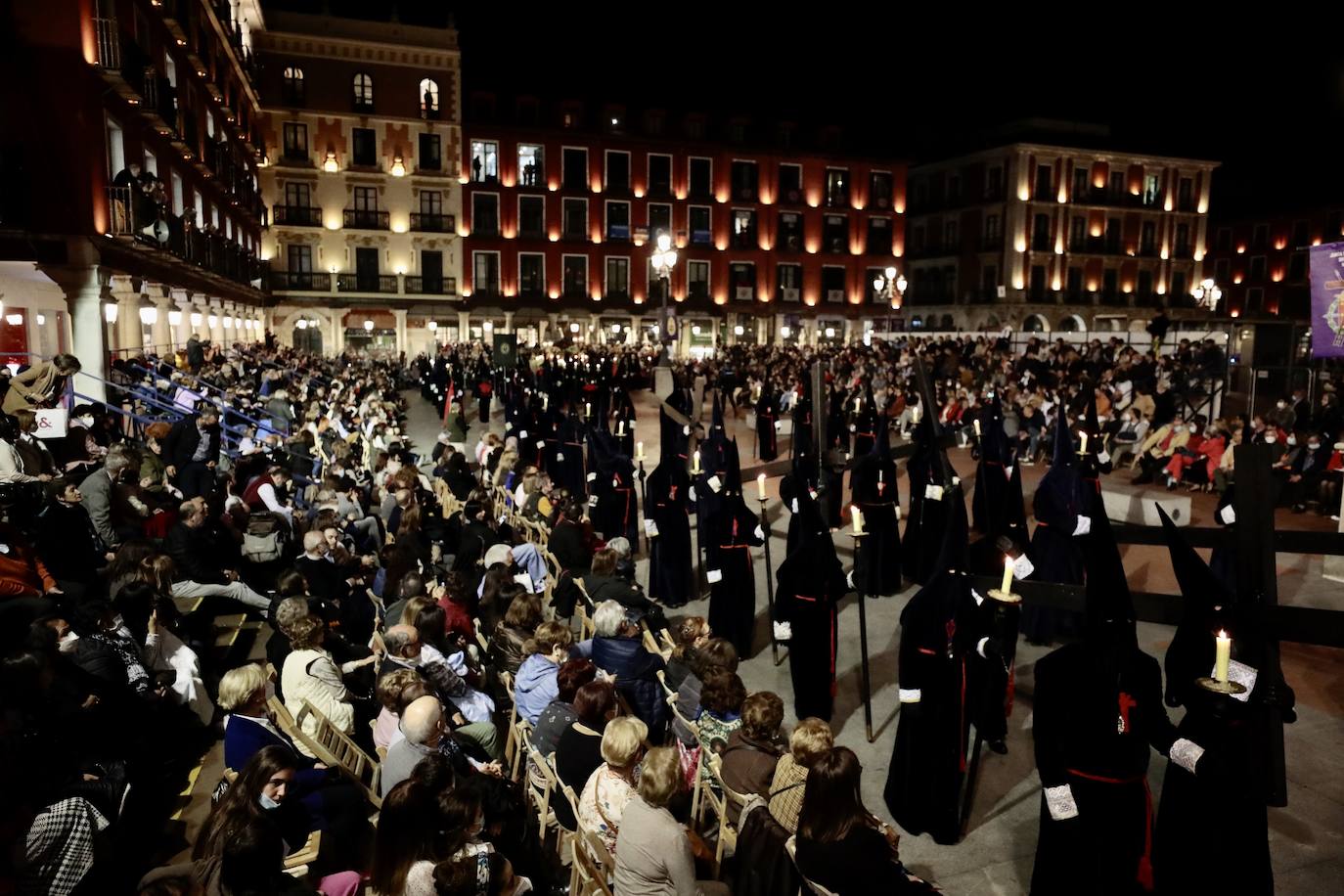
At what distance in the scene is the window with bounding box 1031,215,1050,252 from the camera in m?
45.9

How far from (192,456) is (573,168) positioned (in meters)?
37.2

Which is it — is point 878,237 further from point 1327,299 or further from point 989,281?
point 1327,299

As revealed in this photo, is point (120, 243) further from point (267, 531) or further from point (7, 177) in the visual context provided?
point (267, 531)

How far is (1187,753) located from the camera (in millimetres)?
3607

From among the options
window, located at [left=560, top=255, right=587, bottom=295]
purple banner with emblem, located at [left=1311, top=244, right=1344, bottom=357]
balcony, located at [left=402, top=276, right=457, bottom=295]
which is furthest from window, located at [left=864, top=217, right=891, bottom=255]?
purple banner with emblem, located at [left=1311, top=244, right=1344, bottom=357]

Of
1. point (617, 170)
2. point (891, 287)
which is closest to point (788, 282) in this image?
point (891, 287)

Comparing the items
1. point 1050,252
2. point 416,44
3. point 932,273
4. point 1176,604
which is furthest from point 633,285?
point 1176,604

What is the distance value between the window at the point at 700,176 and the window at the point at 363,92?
16.1m

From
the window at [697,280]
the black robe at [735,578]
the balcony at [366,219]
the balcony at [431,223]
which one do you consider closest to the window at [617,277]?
the window at [697,280]

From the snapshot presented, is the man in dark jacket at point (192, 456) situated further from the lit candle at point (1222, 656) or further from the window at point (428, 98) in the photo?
the window at point (428, 98)

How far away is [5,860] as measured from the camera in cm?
342

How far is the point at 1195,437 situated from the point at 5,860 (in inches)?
624

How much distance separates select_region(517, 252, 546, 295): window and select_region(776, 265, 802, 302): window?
13.1 m

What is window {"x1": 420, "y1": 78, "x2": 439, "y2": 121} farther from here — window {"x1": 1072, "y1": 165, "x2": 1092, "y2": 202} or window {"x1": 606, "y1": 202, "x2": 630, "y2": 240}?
window {"x1": 1072, "y1": 165, "x2": 1092, "y2": 202}
